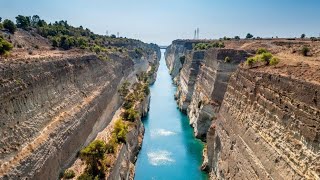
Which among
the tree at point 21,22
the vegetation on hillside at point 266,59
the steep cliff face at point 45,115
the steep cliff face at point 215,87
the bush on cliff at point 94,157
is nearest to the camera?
the steep cliff face at point 45,115

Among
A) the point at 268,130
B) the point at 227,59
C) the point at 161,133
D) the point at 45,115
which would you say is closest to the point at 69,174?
the point at 45,115

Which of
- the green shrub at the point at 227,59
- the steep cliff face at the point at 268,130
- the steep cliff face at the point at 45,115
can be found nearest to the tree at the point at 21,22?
the steep cliff face at the point at 45,115

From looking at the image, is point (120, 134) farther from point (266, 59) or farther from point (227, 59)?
point (227, 59)

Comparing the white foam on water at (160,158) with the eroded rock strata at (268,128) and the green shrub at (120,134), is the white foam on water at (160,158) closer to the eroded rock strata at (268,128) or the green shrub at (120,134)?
the eroded rock strata at (268,128)

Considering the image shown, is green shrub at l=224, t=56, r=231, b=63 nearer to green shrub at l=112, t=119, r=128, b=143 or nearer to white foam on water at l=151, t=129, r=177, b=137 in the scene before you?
white foam on water at l=151, t=129, r=177, b=137

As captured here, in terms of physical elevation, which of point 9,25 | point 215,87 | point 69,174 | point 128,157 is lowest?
point 128,157

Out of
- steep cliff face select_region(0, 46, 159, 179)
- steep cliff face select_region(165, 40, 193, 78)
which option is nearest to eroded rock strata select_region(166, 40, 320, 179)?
steep cliff face select_region(0, 46, 159, 179)
